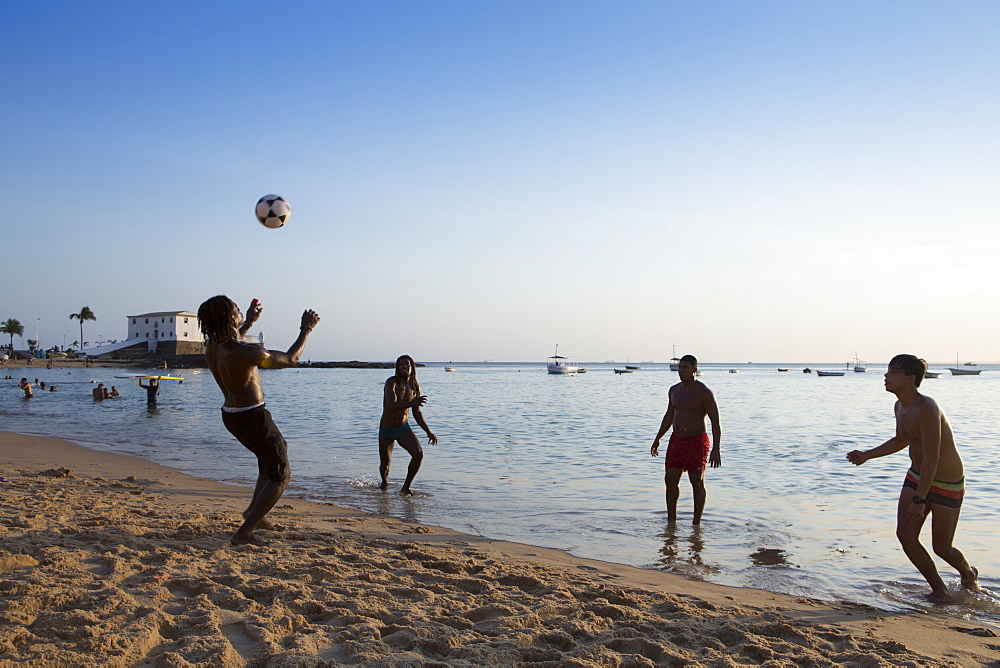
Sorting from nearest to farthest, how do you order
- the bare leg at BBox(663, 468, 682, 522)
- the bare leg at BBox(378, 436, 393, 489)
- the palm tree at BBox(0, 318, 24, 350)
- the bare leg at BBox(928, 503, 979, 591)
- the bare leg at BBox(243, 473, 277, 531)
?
the bare leg at BBox(928, 503, 979, 591)
the bare leg at BBox(243, 473, 277, 531)
the bare leg at BBox(663, 468, 682, 522)
the bare leg at BBox(378, 436, 393, 489)
the palm tree at BBox(0, 318, 24, 350)

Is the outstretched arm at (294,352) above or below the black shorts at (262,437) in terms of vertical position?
above

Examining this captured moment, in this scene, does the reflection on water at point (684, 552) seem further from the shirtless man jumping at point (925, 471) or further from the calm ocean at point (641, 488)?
the shirtless man jumping at point (925, 471)

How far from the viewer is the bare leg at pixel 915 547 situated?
4887 millimetres

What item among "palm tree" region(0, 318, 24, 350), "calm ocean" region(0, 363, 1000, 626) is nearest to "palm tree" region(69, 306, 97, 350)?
"palm tree" region(0, 318, 24, 350)

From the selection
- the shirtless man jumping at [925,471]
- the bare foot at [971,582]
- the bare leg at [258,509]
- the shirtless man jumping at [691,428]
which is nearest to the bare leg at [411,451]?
the shirtless man jumping at [691,428]

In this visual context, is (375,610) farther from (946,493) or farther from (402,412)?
(402,412)

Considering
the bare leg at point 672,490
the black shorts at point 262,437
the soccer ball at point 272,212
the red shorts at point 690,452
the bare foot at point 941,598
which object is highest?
the soccer ball at point 272,212

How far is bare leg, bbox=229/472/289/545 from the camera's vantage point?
5.29 meters

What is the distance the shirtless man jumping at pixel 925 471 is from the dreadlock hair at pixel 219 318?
194 inches

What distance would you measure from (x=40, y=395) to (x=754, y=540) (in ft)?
127

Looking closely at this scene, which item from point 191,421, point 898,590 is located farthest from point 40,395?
point 898,590

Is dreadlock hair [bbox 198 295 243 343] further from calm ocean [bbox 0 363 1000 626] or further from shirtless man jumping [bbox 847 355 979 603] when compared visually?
shirtless man jumping [bbox 847 355 979 603]

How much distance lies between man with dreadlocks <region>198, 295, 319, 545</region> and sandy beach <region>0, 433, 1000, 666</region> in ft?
2.13

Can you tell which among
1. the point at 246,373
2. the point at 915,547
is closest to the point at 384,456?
the point at 246,373
